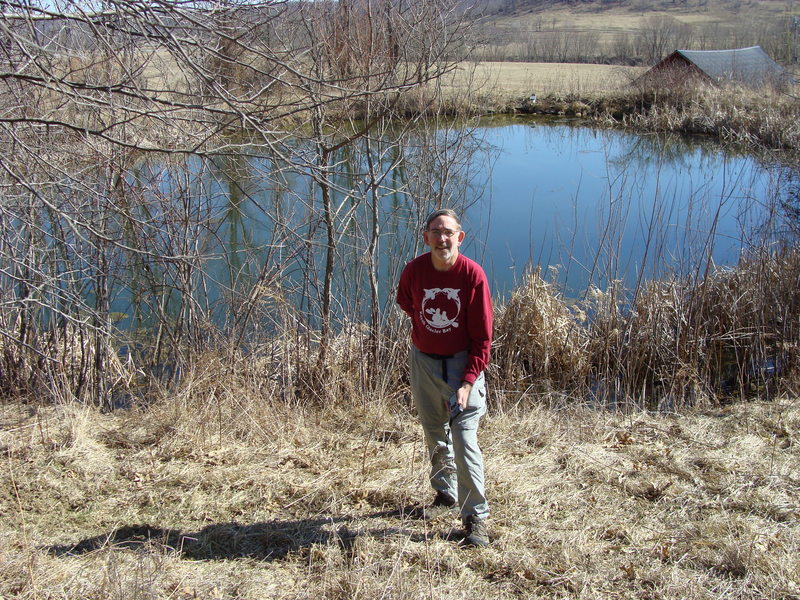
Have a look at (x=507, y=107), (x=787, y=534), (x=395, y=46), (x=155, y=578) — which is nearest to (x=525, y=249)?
(x=395, y=46)

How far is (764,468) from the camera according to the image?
14.6ft

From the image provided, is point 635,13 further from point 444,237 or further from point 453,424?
point 453,424

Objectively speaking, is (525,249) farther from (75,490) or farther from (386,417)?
(75,490)

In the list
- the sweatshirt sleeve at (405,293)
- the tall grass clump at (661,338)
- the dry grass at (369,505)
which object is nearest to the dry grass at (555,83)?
the tall grass clump at (661,338)

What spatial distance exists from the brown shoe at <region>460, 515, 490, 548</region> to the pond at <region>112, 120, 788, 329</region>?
1.91 metres

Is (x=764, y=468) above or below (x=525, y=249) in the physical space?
below

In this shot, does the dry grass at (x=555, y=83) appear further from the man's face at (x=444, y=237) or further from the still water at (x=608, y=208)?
the man's face at (x=444, y=237)

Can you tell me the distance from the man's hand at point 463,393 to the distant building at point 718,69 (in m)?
22.4

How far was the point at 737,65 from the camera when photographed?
2495 centimetres

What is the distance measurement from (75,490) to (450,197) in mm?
4095

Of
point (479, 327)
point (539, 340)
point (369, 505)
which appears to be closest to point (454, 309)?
point (479, 327)

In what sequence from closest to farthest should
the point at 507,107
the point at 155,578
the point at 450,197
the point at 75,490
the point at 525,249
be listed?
the point at 155,578
the point at 75,490
the point at 450,197
the point at 525,249
the point at 507,107

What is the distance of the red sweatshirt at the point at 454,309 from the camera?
3299 mm

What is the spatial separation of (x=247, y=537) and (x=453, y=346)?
1437mm
